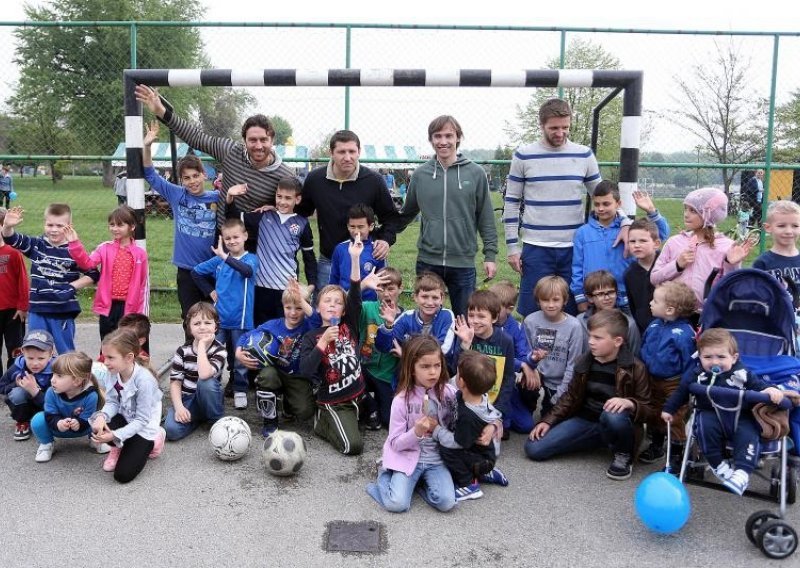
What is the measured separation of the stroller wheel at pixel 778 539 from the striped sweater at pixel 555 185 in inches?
96.0

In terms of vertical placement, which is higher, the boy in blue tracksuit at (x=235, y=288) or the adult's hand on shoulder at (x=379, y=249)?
the adult's hand on shoulder at (x=379, y=249)

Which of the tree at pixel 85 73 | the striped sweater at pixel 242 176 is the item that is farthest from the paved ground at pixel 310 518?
the tree at pixel 85 73

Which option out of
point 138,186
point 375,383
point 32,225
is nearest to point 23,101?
point 32,225

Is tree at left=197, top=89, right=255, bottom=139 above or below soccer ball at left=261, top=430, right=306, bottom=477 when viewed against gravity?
above

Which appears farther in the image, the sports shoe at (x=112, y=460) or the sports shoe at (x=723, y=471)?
the sports shoe at (x=112, y=460)

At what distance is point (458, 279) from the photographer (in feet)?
17.0

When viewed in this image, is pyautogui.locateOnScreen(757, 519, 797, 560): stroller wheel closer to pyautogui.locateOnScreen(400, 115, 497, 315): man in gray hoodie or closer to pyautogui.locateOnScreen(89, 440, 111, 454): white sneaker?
pyautogui.locateOnScreen(400, 115, 497, 315): man in gray hoodie

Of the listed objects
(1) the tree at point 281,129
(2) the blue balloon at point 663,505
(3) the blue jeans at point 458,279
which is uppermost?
(1) the tree at point 281,129

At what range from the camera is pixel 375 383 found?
4.73 meters

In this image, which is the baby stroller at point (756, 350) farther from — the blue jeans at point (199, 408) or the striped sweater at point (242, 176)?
the striped sweater at point (242, 176)

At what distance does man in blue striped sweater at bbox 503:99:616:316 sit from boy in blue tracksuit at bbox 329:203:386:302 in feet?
3.63

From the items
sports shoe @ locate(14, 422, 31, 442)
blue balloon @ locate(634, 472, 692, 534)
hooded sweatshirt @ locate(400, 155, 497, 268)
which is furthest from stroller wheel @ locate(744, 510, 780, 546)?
sports shoe @ locate(14, 422, 31, 442)

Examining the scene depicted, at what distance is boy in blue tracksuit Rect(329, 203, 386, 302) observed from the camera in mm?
4918

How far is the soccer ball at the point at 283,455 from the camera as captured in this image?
3.92m
